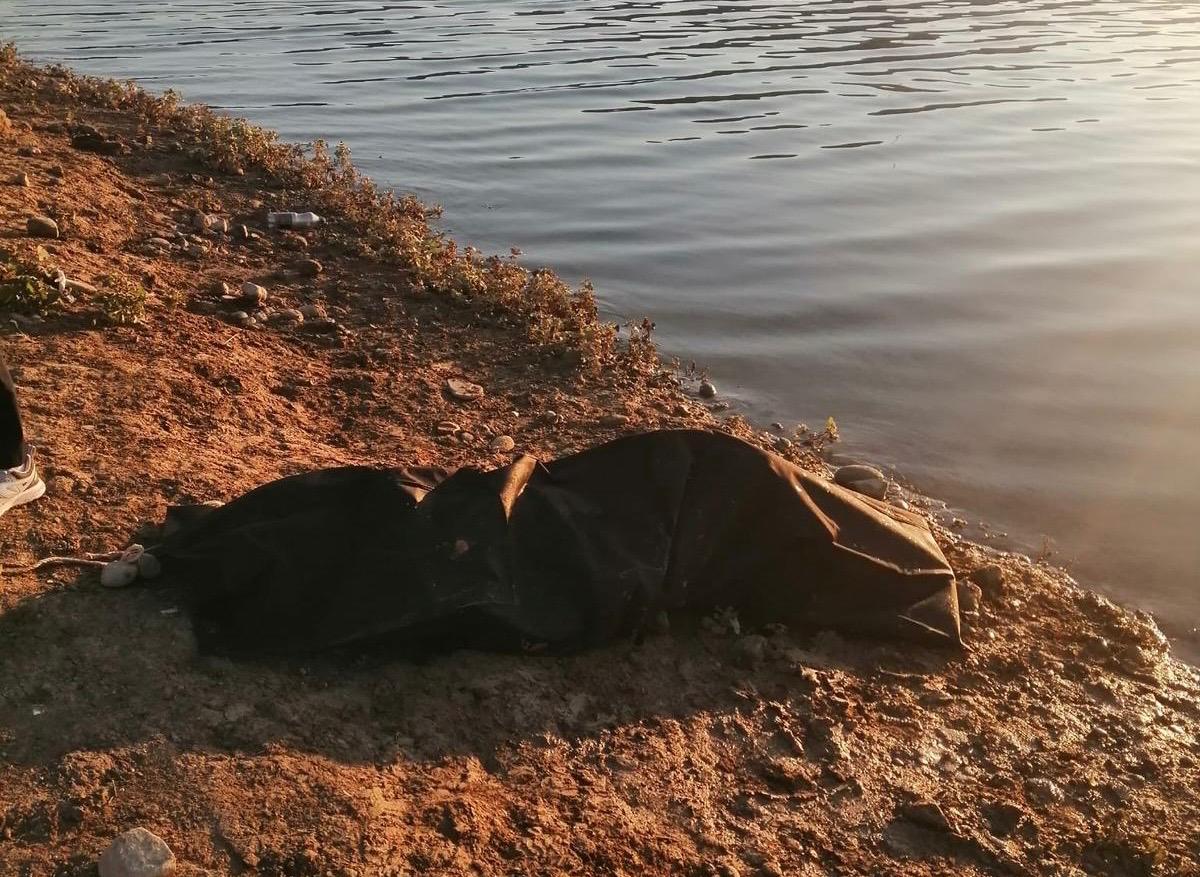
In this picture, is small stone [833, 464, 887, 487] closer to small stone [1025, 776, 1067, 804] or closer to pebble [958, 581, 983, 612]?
pebble [958, 581, 983, 612]

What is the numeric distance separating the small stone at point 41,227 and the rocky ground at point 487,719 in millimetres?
1118

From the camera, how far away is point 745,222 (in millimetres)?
9414

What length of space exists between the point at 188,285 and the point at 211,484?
2.61 metres

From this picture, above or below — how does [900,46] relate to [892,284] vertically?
above

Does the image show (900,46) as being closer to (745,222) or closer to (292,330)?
(745,222)

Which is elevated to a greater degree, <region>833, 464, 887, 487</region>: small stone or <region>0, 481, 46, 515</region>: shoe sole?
<region>0, 481, 46, 515</region>: shoe sole

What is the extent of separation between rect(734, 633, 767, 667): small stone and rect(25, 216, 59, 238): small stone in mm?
4990

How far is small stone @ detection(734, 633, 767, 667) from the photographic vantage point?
3777 mm

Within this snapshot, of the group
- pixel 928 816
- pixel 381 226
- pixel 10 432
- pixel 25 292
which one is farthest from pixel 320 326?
pixel 928 816

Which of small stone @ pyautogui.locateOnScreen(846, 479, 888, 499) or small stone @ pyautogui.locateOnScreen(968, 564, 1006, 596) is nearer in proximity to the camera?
small stone @ pyautogui.locateOnScreen(968, 564, 1006, 596)

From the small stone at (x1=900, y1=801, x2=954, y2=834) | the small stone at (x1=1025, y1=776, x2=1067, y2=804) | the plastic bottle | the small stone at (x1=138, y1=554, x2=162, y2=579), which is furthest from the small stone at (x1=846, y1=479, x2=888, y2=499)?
the plastic bottle

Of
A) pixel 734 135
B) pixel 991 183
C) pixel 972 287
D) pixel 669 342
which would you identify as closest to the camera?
pixel 669 342

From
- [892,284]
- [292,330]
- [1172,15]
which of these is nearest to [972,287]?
[892,284]

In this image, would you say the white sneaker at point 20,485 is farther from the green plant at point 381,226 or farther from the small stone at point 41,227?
the small stone at point 41,227
